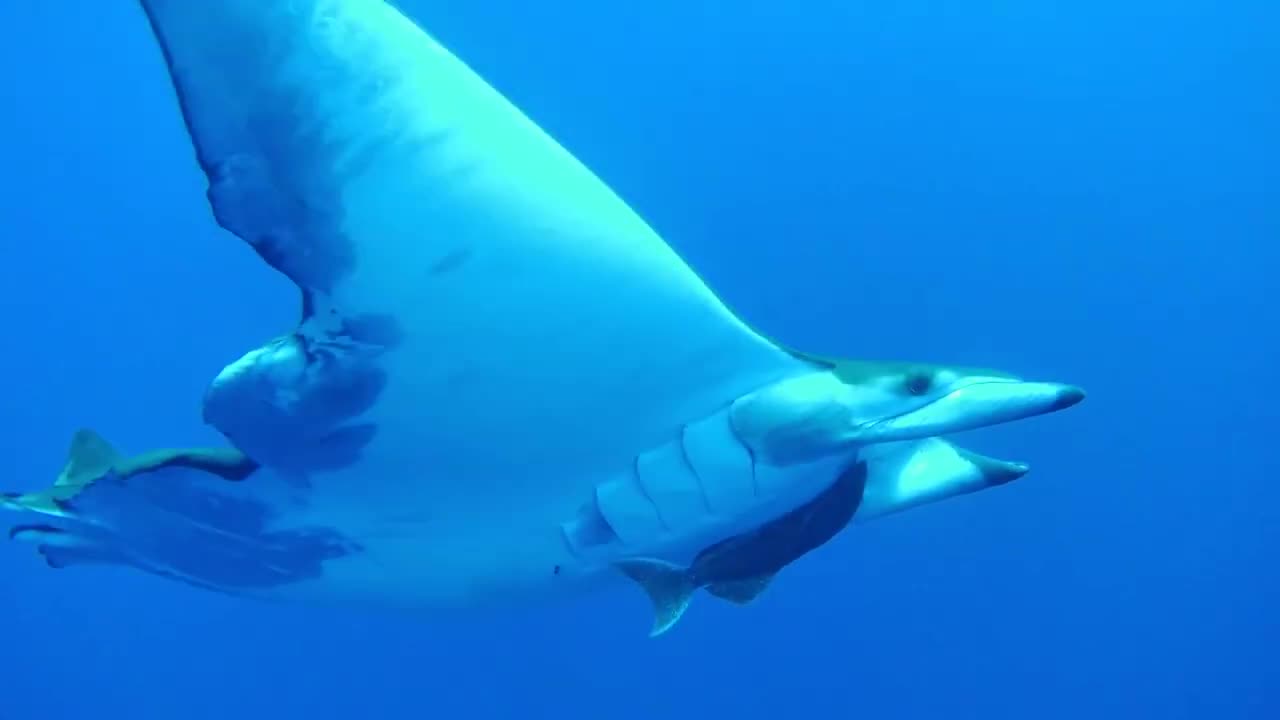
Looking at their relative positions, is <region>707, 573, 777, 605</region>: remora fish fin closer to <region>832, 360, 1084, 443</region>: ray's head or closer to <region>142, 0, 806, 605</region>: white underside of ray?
<region>142, 0, 806, 605</region>: white underside of ray

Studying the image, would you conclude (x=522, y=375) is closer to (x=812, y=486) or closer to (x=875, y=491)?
(x=812, y=486)

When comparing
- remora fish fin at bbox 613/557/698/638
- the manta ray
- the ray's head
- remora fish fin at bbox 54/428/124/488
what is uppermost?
remora fish fin at bbox 54/428/124/488

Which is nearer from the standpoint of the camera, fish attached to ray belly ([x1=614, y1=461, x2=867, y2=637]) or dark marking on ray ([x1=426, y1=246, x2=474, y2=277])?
dark marking on ray ([x1=426, y1=246, x2=474, y2=277])

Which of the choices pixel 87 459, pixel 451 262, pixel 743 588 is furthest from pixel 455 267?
pixel 87 459

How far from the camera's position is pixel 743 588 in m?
1.87

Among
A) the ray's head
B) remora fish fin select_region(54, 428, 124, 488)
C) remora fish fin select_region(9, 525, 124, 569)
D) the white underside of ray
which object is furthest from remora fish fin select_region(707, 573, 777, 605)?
remora fish fin select_region(9, 525, 124, 569)

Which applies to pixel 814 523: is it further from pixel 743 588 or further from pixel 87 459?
pixel 87 459

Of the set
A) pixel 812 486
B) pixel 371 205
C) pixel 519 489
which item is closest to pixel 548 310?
pixel 371 205

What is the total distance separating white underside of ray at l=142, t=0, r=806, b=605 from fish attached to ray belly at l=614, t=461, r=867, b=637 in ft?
0.78

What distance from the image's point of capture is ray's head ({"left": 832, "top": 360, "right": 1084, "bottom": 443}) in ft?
4.69

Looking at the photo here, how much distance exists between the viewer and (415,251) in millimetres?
1329

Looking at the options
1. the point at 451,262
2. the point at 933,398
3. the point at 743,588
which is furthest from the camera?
the point at 743,588

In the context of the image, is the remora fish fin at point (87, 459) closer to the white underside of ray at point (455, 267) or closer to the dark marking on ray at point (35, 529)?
the dark marking on ray at point (35, 529)

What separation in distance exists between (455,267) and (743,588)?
3.00 ft
